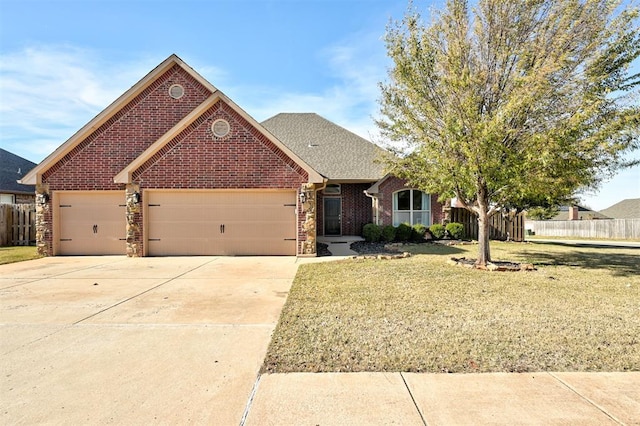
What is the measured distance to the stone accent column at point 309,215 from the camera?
11648mm

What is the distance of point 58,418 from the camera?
2717 millimetres

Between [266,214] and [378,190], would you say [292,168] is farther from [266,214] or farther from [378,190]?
[378,190]

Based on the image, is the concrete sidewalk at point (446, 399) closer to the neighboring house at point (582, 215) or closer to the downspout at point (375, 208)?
the downspout at point (375, 208)

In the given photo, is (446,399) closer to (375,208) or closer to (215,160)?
(215,160)

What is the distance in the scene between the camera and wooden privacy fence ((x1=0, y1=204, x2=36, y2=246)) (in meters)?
15.7

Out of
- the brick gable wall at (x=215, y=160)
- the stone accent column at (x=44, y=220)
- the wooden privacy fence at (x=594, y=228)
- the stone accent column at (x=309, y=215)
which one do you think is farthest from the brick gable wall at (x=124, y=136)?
the wooden privacy fence at (x=594, y=228)

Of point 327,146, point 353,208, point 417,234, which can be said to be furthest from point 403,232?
point 327,146

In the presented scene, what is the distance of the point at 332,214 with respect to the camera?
18.3 m

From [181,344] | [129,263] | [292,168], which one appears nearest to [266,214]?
[292,168]

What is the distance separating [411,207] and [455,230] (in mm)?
2273

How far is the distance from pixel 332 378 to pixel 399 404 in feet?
2.20

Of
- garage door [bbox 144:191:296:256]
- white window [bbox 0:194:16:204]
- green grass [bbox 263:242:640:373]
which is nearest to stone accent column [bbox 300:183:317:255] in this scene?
garage door [bbox 144:191:296:256]

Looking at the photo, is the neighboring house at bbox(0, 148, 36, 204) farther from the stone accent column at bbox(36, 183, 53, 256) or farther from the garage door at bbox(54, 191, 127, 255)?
the garage door at bbox(54, 191, 127, 255)

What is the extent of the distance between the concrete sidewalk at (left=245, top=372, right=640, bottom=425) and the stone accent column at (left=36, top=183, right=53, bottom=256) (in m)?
12.6
